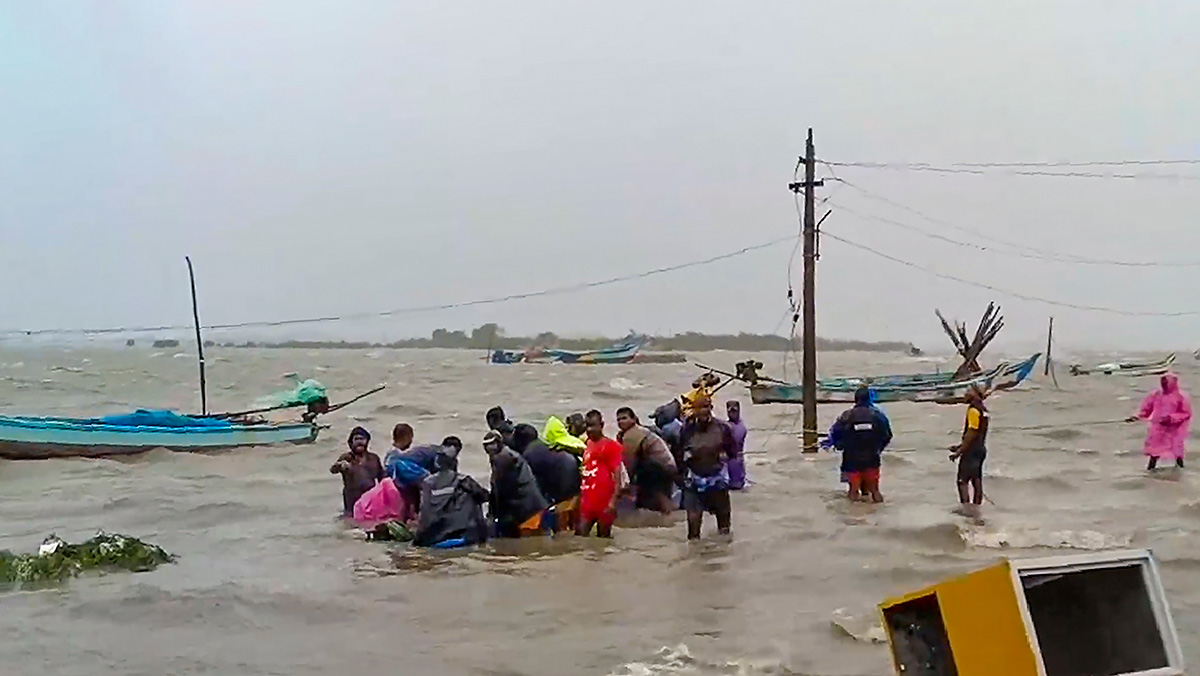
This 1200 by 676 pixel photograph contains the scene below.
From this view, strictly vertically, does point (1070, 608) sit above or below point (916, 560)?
above

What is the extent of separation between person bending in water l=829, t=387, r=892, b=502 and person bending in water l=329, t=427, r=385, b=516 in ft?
19.0

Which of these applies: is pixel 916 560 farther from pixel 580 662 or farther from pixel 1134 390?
pixel 1134 390

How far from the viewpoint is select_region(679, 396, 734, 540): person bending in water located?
11.5m

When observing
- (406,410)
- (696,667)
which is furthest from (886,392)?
(696,667)

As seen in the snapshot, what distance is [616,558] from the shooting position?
11852 millimetres

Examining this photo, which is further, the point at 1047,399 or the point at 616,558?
the point at 1047,399

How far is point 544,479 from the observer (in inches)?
491

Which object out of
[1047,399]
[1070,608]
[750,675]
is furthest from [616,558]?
[1047,399]

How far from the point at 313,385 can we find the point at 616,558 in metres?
22.5

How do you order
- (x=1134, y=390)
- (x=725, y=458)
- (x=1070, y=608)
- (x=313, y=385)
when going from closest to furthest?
(x=1070, y=608)
(x=725, y=458)
(x=313, y=385)
(x=1134, y=390)

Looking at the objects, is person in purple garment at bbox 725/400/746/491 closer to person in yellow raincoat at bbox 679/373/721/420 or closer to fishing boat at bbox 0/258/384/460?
person in yellow raincoat at bbox 679/373/721/420

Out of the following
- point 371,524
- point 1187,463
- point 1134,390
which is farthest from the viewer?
point 1134,390

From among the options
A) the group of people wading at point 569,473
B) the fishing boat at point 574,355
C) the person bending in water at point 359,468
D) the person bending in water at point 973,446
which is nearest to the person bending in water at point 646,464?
the group of people wading at point 569,473

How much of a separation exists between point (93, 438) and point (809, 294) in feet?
48.8
